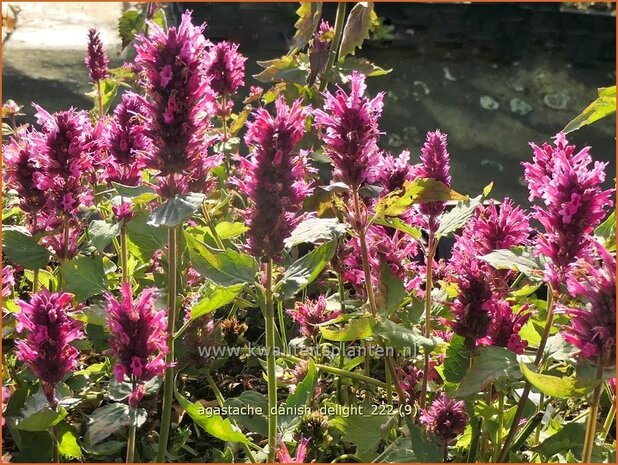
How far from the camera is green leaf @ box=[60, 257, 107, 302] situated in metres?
1.77

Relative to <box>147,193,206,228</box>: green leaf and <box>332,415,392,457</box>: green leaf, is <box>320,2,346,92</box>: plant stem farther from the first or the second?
<box>332,415,392,457</box>: green leaf

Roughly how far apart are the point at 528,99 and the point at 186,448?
4.68 m

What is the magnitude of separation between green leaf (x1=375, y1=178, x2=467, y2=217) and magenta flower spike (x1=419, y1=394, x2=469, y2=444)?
39cm

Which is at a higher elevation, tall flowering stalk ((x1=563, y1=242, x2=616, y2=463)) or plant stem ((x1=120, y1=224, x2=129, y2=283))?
tall flowering stalk ((x1=563, y1=242, x2=616, y2=463))

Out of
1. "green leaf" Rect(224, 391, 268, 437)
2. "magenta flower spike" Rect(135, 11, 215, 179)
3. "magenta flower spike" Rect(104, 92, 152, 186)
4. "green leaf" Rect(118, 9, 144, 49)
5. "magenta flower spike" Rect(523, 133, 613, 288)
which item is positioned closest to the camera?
"magenta flower spike" Rect(523, 133, 613, 288)

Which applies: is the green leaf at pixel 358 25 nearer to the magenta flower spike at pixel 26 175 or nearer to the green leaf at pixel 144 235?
the green leaf at pixel 144 235

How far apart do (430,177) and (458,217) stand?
108 millimetres

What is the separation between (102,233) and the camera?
1.79 meters

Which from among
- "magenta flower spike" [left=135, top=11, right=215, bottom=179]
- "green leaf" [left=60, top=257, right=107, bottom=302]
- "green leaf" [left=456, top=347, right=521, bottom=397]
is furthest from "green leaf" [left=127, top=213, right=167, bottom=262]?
"green leaf" [left=456, top=347, right=521, bottom=397]

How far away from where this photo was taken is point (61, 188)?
1.79 metres

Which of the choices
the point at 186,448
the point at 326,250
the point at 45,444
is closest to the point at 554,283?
the point at 326,250

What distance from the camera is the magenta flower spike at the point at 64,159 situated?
174cm

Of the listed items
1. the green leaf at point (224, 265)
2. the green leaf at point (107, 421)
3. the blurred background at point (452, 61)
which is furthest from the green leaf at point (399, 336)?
the blurred background at point (452, 61)

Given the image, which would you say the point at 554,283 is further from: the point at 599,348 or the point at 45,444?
the point at 45,444
